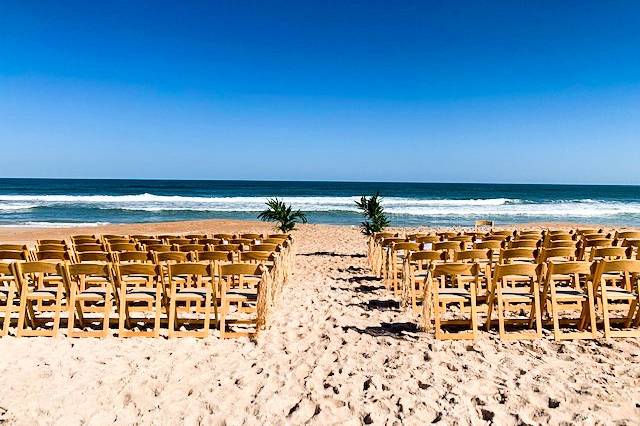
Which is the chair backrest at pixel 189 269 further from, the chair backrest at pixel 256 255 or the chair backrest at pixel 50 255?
the chair backrest at pixel 50 255

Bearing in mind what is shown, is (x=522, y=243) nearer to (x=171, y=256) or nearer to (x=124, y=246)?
(x=171, y=256)

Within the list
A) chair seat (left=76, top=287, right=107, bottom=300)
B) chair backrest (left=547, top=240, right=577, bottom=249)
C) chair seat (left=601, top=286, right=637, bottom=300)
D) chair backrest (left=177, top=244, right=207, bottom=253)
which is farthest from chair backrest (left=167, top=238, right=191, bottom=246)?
chair seat (left=601, top=286, right=637, bottom=300)

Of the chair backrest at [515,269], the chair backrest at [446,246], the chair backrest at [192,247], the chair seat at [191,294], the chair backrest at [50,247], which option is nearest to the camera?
the chair backrest at [515,269]

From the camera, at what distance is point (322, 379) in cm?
426

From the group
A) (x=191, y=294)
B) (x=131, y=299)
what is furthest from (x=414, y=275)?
(x=131, y=299)

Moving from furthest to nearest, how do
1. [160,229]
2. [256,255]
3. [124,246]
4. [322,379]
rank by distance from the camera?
[160,229] → [124,246] → [256,255] → [322,379]

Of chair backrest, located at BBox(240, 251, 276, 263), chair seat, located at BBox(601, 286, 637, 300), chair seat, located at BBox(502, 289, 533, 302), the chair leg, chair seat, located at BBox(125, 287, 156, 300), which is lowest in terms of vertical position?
the chair leg

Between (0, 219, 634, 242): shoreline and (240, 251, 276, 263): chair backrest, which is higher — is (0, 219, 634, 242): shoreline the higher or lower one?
the lower one

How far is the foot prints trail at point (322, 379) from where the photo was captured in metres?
3.63

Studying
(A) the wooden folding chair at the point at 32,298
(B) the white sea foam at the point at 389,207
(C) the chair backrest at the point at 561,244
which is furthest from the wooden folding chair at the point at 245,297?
(B) the white sea foam at the point at 389,207

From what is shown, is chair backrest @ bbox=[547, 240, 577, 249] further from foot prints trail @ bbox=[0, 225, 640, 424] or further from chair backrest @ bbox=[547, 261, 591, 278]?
foot prints trail @ bbox=[0, 225, 640, 424]

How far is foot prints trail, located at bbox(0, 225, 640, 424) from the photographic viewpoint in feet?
11.9

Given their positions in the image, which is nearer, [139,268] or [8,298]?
[8,298]

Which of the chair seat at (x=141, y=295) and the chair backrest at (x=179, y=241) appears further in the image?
the chair backrest at (x=179, y=241)
